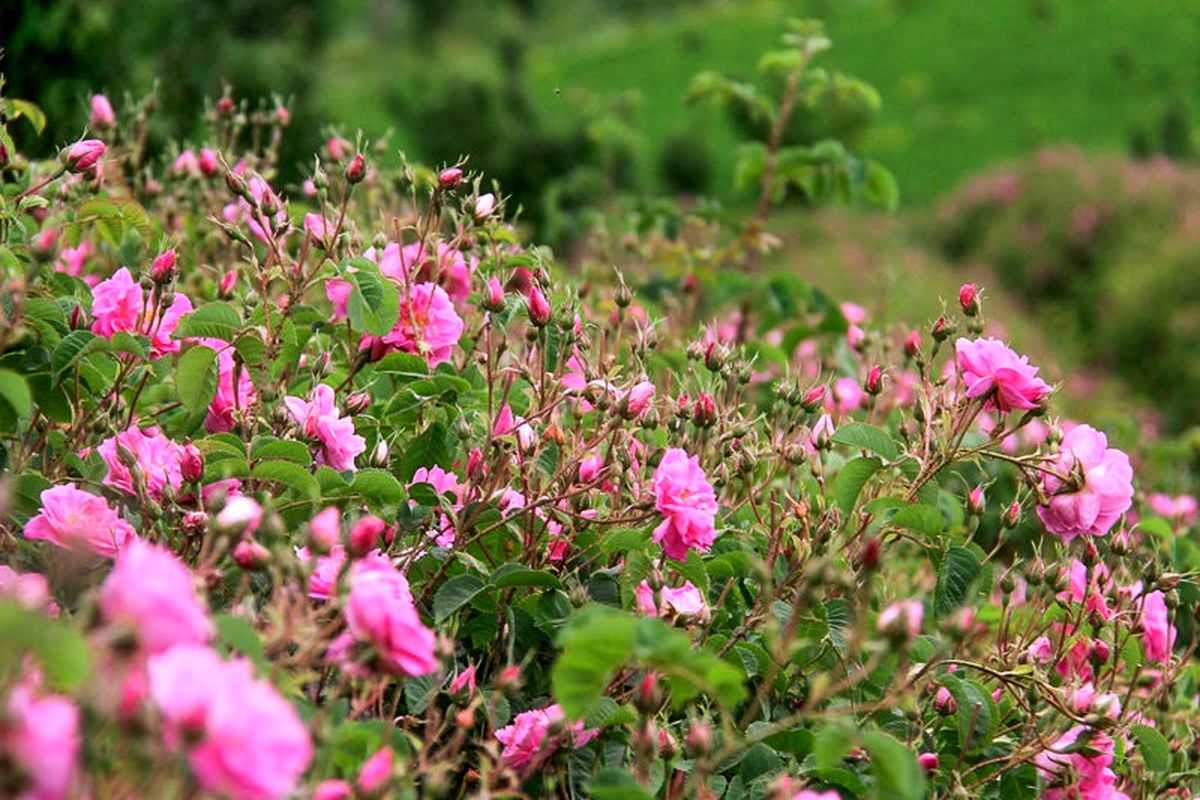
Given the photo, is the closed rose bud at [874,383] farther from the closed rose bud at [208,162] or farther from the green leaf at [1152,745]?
the closed rose bud at [208,162]

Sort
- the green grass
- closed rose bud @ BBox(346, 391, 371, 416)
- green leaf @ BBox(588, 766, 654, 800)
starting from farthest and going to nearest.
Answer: the green grass < closed rose bud @ BBox(346, 391, 371, 416) < green leaf @ BBox(588, 766, 654, 800)

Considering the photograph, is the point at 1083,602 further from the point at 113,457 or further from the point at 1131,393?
the point at 1131,393

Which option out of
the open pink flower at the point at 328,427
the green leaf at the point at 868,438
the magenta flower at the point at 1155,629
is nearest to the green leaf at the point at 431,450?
the open pink flower at the point at 328,427

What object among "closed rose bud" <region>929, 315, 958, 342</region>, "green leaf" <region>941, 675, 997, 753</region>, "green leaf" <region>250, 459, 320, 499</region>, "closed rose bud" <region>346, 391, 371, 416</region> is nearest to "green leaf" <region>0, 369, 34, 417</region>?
"green leaf" <region>250, 459, 320, 499</region>

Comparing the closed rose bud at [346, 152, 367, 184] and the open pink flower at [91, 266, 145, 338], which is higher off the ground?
the closed rose bud at [346, 152, 367, 184]

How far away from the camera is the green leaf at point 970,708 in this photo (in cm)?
166

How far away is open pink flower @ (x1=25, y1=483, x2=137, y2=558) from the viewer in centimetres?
146

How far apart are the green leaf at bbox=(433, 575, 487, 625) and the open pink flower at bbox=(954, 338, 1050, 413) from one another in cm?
68

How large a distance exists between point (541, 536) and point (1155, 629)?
98 cm

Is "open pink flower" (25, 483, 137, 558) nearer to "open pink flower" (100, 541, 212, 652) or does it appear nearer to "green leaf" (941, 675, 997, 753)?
"open pink flower" (100, 541, 212, 652)

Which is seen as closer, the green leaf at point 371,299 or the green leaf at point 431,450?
the green leaf at point 371,299

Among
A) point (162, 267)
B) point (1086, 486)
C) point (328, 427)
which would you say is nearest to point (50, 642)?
point (328, 427)

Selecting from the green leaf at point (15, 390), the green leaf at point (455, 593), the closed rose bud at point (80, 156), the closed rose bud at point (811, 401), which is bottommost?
the green leaf at point (455, 593)

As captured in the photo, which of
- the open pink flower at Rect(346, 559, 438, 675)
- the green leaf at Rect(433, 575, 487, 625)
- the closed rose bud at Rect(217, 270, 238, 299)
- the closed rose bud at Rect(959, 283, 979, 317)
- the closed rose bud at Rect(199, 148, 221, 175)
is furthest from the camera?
the closed rose bud at Rect(199, 148, 221, 175)
